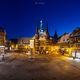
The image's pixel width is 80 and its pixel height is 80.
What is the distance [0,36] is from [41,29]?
3141 cm

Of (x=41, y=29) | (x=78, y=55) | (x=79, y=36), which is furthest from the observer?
(x=41, y=29)

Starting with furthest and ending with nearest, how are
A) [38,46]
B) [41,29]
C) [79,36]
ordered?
[41,29] → [38,46] → [79,36]

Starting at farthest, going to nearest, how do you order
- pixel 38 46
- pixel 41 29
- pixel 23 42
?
pixel 23 42 < pixel 41 29 < pixel 38 46

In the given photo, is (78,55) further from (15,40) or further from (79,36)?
(15,40)

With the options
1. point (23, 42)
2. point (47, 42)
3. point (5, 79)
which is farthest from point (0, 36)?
point (5, 79)

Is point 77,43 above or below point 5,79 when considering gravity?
above

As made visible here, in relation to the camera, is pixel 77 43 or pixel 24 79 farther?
pixel 77 43

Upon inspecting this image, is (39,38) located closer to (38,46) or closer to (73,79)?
(38,46)

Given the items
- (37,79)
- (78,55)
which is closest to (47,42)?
(78,55)

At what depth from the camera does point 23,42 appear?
5290 inches

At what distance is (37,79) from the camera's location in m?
17.5

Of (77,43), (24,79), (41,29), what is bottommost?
(24,79)

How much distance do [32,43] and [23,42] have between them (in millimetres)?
40211

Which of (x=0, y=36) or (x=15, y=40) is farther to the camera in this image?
(x=15, y=40)
